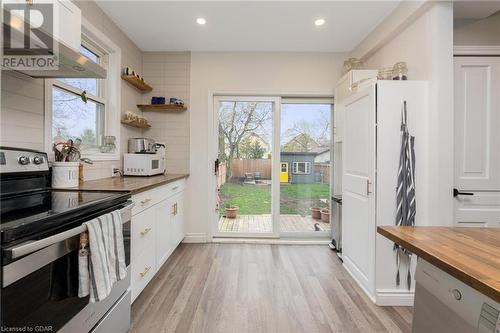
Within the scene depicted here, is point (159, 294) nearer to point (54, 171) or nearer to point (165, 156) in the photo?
point (54, 171)

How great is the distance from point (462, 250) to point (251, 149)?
9.42ft

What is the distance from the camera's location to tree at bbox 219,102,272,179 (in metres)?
3.54

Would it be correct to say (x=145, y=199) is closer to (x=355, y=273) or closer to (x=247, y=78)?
(x=355, y=273)

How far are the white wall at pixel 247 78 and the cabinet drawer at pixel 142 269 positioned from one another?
1264 millimetres

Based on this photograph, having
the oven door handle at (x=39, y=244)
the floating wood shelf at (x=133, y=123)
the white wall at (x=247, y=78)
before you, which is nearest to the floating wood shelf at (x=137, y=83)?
the floating wood shelf at (x=133, y=123)

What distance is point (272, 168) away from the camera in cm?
353

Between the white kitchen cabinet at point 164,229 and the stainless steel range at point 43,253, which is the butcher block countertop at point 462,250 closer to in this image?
the stainless steel range at point 43,253

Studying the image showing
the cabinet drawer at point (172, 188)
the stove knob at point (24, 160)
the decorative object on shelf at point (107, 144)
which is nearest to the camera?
the stove knob at point (24, 160)

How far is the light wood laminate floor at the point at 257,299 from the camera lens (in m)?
1.76

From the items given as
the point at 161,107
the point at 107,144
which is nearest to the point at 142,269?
the point at 107,144

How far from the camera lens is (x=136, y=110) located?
3309 millimetres

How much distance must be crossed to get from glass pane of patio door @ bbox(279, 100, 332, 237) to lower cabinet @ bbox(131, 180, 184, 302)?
1529 mm

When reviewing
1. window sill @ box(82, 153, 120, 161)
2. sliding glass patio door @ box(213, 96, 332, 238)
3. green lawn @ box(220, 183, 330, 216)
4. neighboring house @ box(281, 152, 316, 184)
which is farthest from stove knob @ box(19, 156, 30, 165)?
neighboring house @ box(281, 152, 316, 184)

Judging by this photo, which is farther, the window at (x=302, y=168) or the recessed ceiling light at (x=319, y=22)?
the window at (x=302, y=168)
